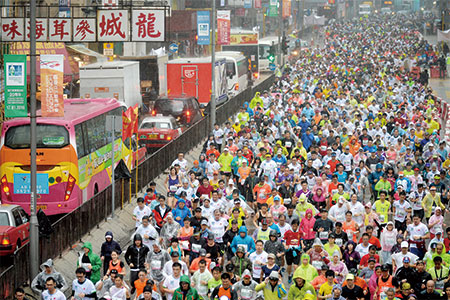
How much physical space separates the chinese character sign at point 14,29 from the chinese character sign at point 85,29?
1.54 meters

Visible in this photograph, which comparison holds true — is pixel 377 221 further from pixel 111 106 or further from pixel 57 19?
pixel 57 19

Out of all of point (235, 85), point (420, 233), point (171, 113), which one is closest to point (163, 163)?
point (171, 113)

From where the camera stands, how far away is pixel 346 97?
3816 centimetres

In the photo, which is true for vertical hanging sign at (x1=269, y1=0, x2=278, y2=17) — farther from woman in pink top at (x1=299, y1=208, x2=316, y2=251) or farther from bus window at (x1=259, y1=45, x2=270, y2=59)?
woman in pink top at (x1=299, y1=208, x2=316, y2=251)

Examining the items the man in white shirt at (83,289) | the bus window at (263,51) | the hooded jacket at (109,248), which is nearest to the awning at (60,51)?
the hooded jacket at (109,248)

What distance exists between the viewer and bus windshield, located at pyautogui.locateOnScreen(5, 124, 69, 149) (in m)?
20.8

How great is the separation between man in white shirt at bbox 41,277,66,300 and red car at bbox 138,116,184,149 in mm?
17648

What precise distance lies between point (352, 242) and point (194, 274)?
10.3ft

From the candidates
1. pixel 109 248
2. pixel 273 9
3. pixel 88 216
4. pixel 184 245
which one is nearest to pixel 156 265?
pixel 109 248

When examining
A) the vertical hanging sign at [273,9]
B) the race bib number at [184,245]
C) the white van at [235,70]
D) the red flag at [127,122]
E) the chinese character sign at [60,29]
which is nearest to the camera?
the race bib number at [184,245]

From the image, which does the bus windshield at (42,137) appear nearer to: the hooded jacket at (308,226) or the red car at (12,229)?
the red car at (12,229)

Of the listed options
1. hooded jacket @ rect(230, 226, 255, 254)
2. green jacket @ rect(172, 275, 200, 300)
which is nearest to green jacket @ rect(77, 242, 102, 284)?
green jacket @ rect(172, 275, 200, 300)

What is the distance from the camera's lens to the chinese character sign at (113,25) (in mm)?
25734

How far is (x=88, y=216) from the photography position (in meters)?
19.8
